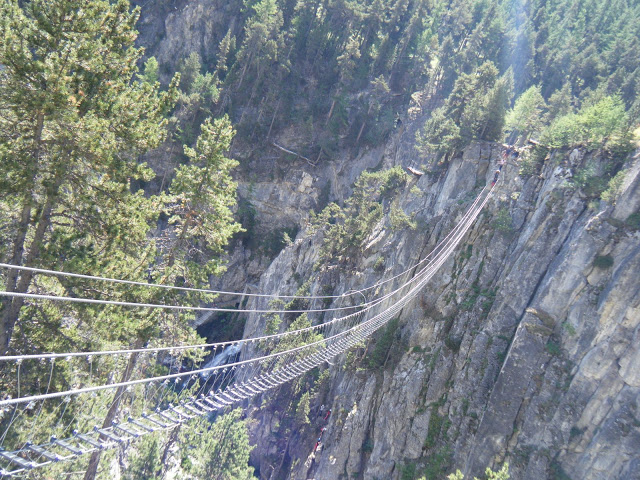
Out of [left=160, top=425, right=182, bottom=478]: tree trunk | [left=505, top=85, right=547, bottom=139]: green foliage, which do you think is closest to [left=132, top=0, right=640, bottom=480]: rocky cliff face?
[left=160, top=425, right=182, bottom=478]: tree trunk

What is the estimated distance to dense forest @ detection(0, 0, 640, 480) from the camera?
9414 mm

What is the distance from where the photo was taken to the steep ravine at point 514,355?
1529 centimetres

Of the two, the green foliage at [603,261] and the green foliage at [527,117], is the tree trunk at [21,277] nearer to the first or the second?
the green foliage at [603,261]

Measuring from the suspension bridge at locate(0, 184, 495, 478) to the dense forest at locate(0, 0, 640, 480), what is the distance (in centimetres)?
21

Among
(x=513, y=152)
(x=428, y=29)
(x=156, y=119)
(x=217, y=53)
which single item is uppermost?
(x=428, y=29)

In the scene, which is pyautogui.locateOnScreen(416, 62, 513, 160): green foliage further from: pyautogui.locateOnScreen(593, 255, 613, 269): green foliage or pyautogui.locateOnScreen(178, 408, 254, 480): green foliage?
pyautogui.locateOnScreen(178, 408, 254, 480): green foliage

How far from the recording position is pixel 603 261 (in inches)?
647

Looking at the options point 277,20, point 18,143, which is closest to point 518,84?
point 277,20

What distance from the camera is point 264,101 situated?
41.5 m

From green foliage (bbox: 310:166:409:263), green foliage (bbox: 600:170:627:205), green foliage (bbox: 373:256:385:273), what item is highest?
green foliage (bbox: 600:170:627:205)

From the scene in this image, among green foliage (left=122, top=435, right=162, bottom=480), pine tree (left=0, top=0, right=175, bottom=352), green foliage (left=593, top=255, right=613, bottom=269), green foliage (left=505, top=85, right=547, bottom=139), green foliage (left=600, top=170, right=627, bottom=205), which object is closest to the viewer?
pine tree (left=0, top=0, right=175, bottom=352)

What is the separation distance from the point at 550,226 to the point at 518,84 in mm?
38334

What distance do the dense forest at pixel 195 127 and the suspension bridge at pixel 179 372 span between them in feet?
0.69

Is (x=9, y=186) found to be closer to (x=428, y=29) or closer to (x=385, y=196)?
(x=385, y=196)
